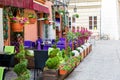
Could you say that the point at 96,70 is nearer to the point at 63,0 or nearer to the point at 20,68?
the point at 20,68

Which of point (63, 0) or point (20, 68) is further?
point (63, 0)

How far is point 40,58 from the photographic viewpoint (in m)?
9.75

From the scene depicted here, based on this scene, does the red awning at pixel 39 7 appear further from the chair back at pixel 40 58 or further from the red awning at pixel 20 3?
the chair back at pixel 40 58

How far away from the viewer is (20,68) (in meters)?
Answer: 6.75

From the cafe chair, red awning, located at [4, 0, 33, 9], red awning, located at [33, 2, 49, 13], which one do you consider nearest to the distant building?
red awning, located at [33, 2, 49, 13]

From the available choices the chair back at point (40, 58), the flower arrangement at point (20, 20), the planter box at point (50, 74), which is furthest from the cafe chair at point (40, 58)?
the flower arrangement at point (20, 20)

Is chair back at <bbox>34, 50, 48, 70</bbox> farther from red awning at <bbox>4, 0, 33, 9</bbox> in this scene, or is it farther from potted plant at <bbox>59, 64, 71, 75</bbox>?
red awning at <bbox>4, 0, 33, 9</bbox>

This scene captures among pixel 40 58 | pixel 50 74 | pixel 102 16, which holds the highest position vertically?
pixel 102 16

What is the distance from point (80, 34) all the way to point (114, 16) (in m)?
21.2

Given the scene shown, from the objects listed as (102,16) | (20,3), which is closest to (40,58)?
(20,3)

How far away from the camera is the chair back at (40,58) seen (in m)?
9.66

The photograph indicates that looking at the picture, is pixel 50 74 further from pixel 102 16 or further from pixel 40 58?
pixel 102 16

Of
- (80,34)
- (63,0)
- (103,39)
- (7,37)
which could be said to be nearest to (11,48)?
(7,37)

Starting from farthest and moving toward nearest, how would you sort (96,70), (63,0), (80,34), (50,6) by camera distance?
(63,0)
(50,6)
(80,34)
(96,70)
